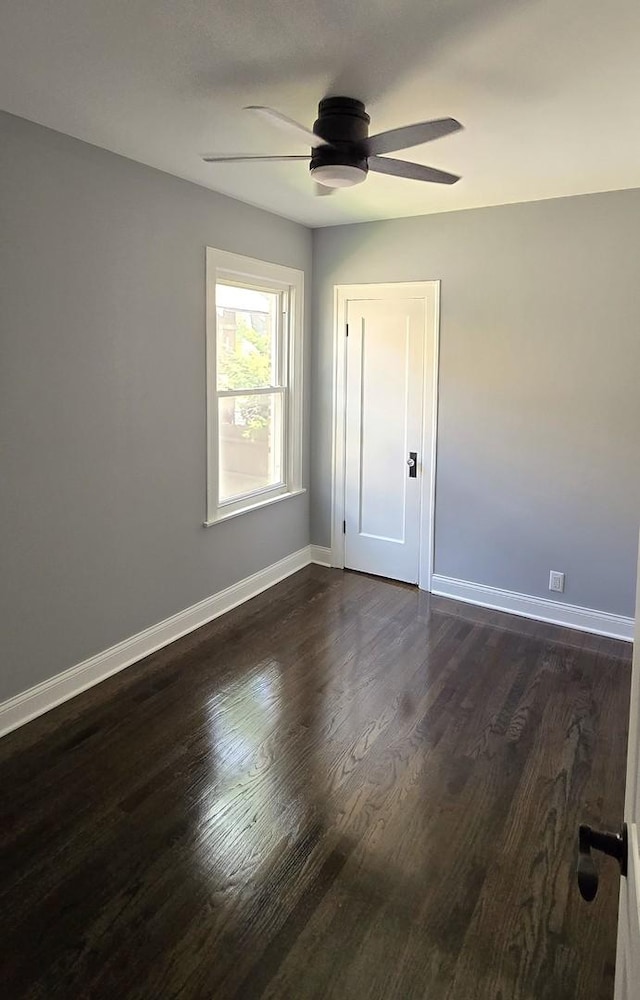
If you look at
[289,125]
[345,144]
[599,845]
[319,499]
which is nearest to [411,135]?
[345,144]

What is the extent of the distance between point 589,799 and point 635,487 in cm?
193

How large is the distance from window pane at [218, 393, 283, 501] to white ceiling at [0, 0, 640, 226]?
1.50 metres

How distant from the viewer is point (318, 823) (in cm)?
227

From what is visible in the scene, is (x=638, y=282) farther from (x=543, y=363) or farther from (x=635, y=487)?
(x=635, y=487)

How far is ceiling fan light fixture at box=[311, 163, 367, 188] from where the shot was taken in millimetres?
2289

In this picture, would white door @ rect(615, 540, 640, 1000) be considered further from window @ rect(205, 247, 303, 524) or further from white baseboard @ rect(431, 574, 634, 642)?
window @ rect(205, 247, 303, 524)

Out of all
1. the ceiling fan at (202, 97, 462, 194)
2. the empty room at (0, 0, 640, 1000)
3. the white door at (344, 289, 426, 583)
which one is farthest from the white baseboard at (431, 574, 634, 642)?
the ceiling fan at (202, 97, 462, 194)

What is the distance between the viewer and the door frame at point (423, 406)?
427 cm

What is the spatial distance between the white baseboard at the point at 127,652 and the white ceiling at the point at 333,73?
246 cm

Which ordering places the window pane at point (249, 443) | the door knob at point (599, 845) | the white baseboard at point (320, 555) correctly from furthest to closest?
the white baseboard at point (320, 555)
the window pane at point (249, 443)
the door knob at point (599, 845)

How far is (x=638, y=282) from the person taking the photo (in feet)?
11.5

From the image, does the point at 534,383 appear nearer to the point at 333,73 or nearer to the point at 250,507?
the point at 250,507

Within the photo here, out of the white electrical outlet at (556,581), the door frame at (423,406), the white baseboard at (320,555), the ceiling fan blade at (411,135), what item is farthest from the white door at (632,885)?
the white baseboard at (320,555)

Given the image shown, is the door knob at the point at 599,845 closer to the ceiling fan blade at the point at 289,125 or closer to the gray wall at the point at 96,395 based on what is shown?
the ceiling fan blade at the point at 289,125
